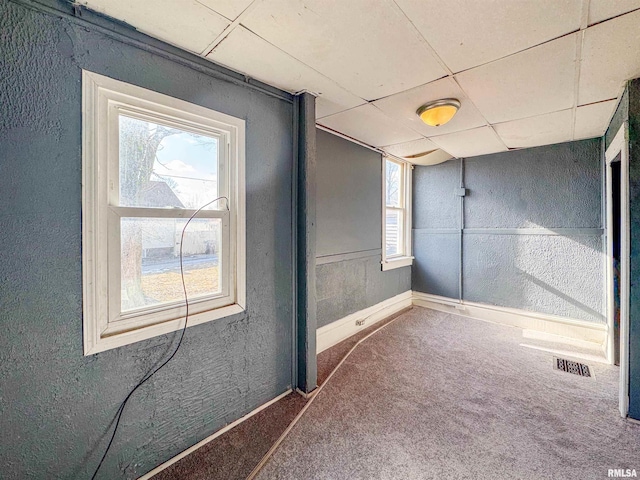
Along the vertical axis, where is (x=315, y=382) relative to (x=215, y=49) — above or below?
below

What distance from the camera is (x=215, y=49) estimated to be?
154 cm

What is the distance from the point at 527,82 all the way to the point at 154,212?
8.39ft

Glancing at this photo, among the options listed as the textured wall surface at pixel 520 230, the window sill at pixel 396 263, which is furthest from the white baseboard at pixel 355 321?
the textured wall surface at pixel 520 230

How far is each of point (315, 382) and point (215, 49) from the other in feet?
7.95

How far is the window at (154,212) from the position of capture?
129cm

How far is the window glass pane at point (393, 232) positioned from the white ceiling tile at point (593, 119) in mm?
2212

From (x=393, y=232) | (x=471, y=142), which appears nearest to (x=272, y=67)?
(x=471, y=142)

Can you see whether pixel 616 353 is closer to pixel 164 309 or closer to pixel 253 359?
pixel 253 359

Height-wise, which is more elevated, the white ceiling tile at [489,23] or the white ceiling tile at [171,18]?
the white ceiling tile at [171,18]

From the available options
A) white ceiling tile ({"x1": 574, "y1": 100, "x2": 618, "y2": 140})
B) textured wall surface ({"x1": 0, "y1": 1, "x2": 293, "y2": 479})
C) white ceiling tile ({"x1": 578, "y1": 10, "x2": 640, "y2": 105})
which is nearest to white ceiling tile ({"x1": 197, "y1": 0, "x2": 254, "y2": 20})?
textured wall surface ({"x1": 0, "y1": 1, "x2": 293, "y2": 479})

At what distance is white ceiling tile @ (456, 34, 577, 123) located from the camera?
5.08ft

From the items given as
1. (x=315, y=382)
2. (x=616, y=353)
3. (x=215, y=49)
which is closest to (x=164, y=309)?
(x=315, y=382)

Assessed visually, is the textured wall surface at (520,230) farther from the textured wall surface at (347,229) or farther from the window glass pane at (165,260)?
the window glass pane at (165,260)

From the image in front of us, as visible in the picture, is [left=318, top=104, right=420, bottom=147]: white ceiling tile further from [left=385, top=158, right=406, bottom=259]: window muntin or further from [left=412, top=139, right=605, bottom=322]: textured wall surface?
[left=412, top=139, right=605, bottom=322]: textured wall surface
